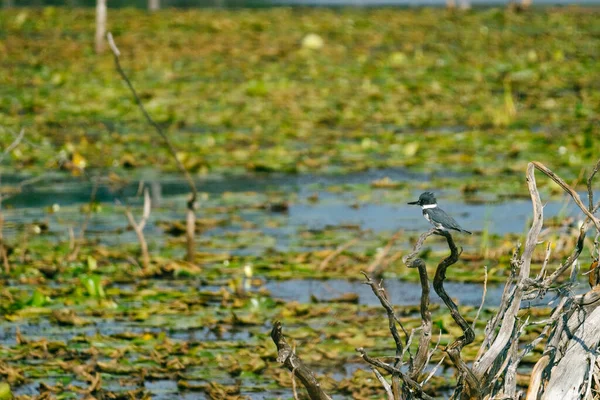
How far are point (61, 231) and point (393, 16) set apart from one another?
1736 cm

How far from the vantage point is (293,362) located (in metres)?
4.12

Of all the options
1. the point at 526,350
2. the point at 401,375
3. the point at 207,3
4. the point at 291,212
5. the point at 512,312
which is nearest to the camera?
the point at 401,375

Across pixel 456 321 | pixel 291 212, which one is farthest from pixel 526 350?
pixel 291 212

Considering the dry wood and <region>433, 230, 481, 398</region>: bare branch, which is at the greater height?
<region>433, 230, 481, 398</region>: bare branch

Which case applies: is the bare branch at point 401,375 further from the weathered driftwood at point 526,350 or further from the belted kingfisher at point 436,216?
the belted kingfisher at point 436,216

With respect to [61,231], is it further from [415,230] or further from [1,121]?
[1,121]

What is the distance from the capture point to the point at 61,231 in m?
9.25

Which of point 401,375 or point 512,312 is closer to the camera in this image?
point 401,375

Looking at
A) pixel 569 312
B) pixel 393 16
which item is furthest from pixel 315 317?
pixel 393 16

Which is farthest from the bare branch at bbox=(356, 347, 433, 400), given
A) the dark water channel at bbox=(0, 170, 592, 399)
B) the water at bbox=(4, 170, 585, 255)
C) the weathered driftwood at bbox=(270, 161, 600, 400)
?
the water at bbox=(4, 170, 585, 255)

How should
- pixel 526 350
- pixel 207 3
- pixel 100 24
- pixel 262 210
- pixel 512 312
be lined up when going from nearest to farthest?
pixel 512 312, pixel 526 350, pixel 262 210, pixel 100 24, pixel 207 3

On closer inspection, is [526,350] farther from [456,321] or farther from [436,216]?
[436,216]

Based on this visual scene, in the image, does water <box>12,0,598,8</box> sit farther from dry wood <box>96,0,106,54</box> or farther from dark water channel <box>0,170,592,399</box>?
dark water channel <box>0,170,592,399</box>

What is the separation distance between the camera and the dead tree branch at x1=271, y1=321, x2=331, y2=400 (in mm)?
4070
